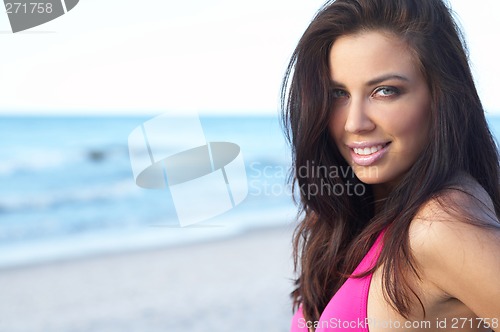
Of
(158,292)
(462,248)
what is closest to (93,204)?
(158,292)

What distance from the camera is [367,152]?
1.77 metres

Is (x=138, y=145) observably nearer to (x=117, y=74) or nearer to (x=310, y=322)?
(x=117, y=74)

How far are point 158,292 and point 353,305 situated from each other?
14.8 ft

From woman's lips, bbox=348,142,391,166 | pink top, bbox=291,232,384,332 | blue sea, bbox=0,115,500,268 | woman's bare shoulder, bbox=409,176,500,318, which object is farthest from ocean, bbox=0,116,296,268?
woman's bare shoulder, bbox=409,176,500,318

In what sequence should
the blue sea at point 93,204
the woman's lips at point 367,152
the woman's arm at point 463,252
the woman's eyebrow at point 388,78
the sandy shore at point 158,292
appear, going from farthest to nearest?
the blue sea at point 93,204
the sandy shore at point 158,292
the woman's lips at point 367,152
the woman's eyebrow at point 388,78
the woman's arm at point 463,252

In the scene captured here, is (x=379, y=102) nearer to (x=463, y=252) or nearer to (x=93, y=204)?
(x=463, y=252)

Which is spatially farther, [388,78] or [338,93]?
[338,93]

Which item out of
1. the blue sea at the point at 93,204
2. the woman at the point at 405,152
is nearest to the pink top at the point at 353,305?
the woman at the point at 405,152

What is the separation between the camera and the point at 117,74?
3256 cm

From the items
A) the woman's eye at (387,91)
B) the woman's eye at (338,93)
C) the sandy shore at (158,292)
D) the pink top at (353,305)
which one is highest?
the woman's eye at (387,91)

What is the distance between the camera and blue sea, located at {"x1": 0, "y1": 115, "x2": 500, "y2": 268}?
819 cm

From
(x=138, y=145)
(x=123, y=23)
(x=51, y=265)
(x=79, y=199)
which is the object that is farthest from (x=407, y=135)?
(x=123, y=23)

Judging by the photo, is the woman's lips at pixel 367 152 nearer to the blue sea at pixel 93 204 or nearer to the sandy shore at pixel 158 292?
the blue sea at pixel 93 204

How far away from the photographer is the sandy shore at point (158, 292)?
5176 millimetres
